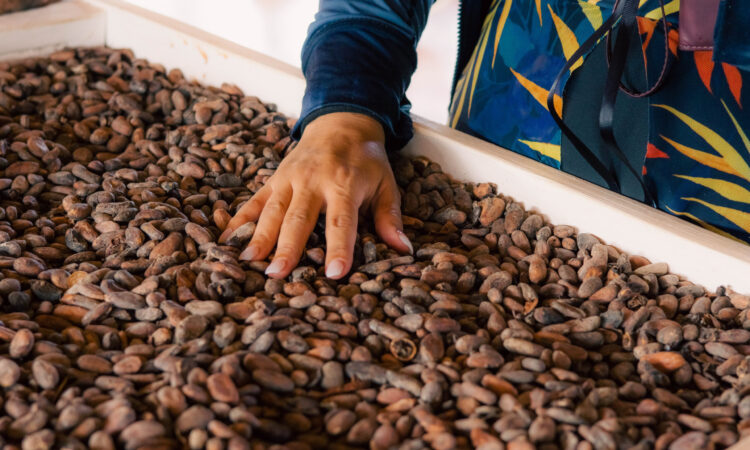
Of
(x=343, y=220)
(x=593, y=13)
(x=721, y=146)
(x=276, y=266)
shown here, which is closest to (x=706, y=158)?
(x=721, y=146)

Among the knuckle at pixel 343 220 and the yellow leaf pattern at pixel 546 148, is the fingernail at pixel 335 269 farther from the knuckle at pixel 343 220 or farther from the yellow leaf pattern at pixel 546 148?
the yellow leaf pattern at pixel 546 148

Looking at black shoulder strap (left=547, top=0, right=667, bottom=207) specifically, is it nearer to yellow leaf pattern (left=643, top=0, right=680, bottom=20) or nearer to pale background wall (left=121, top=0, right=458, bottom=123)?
yellow leaf pattern (left=643, top=0, right=680, bottom=20)

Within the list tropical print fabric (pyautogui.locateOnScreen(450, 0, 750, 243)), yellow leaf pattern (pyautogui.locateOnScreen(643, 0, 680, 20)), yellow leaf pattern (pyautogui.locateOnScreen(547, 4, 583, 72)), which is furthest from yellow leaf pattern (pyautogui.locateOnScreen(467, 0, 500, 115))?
yellow leaf pattern (pyautogui.locateOnScreen(643, 0, 680, 20))

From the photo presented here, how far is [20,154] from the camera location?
1199 mm

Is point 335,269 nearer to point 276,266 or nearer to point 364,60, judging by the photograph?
point 276,266

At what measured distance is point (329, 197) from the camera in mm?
1023

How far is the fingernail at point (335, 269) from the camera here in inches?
36.2

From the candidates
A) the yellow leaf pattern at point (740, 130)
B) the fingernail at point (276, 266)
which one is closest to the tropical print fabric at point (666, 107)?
the yellow leaf pattern at point (740, 130)

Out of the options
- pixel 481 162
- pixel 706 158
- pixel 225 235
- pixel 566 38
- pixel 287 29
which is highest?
pixel 566 38

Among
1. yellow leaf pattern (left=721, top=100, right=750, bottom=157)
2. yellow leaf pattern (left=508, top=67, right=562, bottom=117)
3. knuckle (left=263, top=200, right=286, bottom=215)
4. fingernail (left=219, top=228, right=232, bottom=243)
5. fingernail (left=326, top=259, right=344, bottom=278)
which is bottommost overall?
fingernail (left=219, top=228, right=232, bottom=243)

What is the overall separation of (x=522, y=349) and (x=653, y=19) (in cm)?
55

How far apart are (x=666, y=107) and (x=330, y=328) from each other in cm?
61

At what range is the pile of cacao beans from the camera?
2.21 feet

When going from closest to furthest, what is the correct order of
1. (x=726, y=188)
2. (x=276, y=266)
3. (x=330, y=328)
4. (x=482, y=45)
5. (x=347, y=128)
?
(x=330, y=328)
(x=276, y=266)
(x=726, y=188)
(x=347, y=128)
(x=482, y=45)
